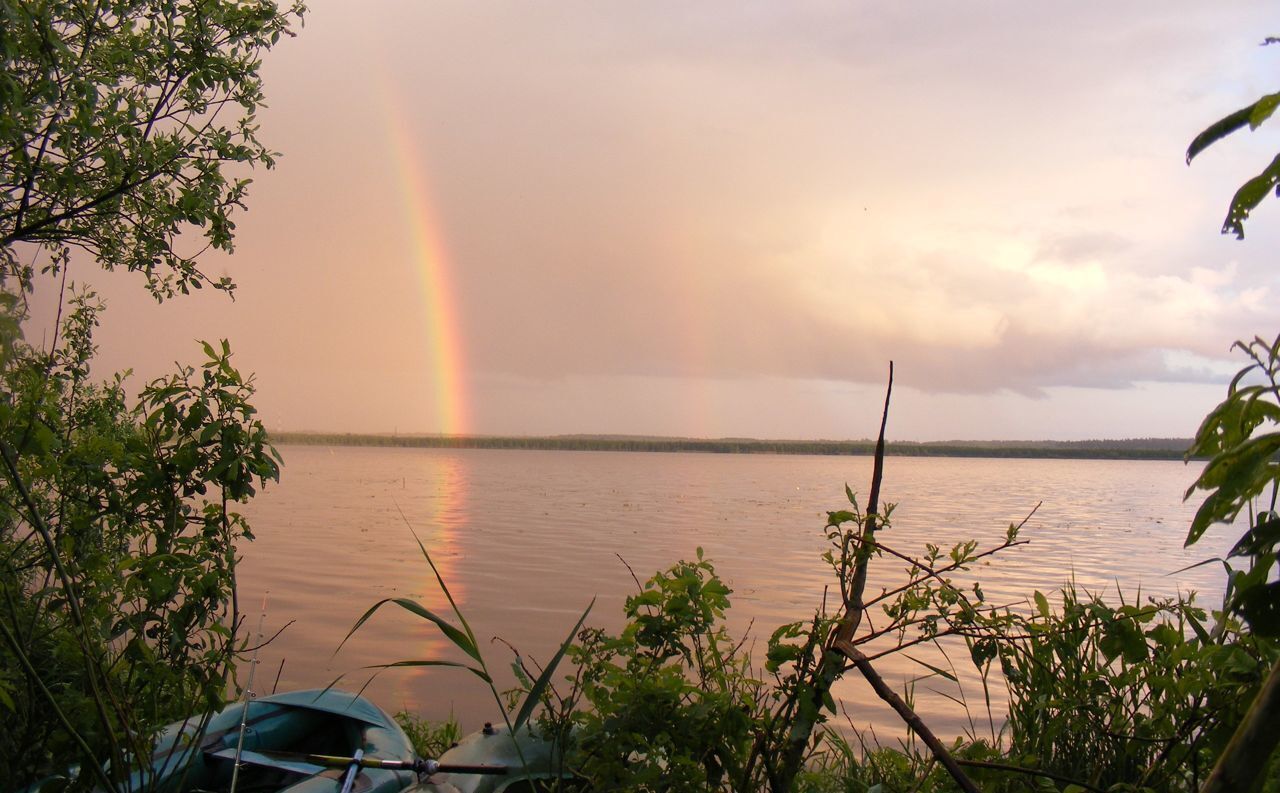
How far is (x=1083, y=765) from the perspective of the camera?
163 inches

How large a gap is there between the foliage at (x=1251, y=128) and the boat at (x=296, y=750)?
9.27 feet

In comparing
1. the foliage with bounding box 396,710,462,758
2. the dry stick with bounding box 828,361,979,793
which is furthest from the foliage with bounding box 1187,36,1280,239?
the foliage with bounding box 396,710,462,758

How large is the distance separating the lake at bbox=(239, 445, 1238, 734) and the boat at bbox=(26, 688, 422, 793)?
34.5 inches

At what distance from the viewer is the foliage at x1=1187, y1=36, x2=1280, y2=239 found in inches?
39.8

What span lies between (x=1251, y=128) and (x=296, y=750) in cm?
492

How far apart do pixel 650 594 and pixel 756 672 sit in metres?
5.45

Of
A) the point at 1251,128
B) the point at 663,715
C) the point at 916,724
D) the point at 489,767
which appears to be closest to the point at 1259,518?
the point at 1251,128

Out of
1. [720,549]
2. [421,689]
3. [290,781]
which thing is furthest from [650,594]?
[720,549]

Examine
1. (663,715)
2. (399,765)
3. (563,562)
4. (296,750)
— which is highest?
(663,715)

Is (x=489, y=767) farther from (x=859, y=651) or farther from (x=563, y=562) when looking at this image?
(x=563, y=562)

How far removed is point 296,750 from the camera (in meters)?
4.74

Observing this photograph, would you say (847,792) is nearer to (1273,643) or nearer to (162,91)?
(1273,643)

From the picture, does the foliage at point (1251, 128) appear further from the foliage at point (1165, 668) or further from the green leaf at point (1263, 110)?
the foliage at point (1165, 668)

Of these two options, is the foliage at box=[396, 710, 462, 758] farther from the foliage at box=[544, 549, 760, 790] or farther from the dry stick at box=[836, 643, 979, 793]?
the dry stick at box=[836, 643, 979, 793]
